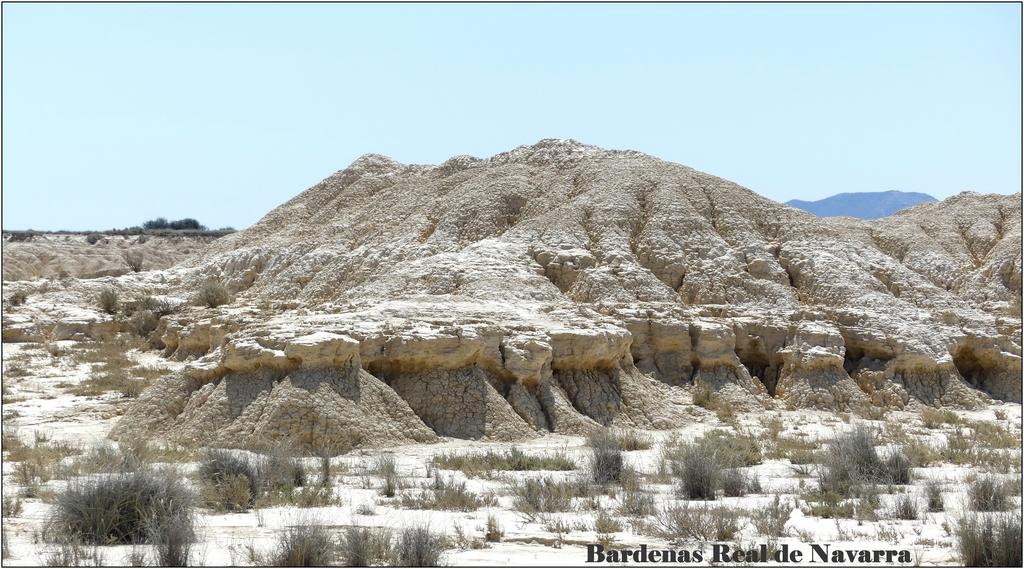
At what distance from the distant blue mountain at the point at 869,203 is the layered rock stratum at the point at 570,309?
14232 centimetres

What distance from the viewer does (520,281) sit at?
21.2m

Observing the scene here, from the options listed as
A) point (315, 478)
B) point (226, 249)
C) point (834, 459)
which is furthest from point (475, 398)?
point (226, 249)

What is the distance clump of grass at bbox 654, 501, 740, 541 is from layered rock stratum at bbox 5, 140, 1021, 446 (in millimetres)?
5873

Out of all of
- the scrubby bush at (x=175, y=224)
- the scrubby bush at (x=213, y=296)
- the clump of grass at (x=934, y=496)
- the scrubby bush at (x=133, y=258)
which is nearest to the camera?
the clump of grass at (x=934, y=496)

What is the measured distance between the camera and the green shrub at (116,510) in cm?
756

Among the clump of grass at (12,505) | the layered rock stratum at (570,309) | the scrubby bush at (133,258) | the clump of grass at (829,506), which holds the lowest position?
the clump of grass at (829,506)

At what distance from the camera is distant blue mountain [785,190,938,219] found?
166m

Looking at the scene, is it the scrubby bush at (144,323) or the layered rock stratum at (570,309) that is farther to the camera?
the scrubby bush at (144,323)

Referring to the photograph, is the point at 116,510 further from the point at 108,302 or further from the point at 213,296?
the point at 108,302

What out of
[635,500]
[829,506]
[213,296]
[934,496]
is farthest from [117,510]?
[213,296]

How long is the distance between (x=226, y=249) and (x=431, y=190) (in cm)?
912

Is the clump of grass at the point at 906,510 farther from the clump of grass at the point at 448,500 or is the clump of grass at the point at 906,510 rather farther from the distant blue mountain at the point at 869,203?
the distant blue mountain at the point at 869,203

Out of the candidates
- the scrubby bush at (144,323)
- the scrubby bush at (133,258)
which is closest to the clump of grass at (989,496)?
the scrubby bush at (144,323)

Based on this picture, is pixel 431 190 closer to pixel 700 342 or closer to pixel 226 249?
pixel 226 249
